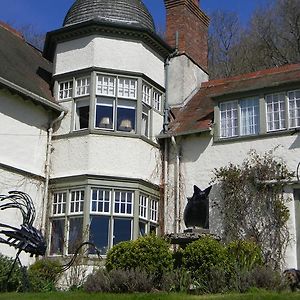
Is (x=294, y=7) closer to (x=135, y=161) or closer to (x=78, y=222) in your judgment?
(x=135, y=161)

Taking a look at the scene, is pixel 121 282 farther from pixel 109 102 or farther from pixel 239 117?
pixel 239 117

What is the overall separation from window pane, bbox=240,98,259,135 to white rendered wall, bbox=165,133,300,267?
331 mm

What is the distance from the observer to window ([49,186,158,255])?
52.1 feet

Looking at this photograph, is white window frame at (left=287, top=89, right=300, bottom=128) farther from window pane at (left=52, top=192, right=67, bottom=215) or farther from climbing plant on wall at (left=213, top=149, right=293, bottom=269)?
window pane at (left=52, top=192, right=67, bottom=215)

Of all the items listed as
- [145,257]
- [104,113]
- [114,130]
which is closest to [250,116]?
[114,130]

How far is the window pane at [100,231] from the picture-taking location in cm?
1590

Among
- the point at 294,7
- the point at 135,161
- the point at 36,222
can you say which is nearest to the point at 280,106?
the point at 135,161

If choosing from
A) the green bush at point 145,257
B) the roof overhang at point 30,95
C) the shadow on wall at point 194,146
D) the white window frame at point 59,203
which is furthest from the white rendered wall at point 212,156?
the green bush at point 145,257

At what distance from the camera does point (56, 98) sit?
17.7 meters

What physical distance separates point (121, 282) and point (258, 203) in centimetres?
627

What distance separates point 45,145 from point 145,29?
4.65 meters

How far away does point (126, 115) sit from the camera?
17.3 m

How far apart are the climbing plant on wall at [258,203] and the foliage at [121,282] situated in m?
5.31

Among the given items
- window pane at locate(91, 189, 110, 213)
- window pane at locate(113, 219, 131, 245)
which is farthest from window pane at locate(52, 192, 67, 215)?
window pane at locate(113, 219, 131, 245)
